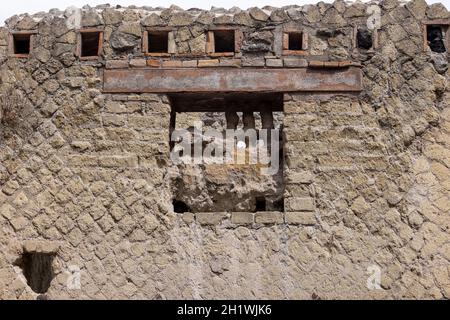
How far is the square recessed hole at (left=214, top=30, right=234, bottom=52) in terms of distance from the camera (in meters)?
5.72

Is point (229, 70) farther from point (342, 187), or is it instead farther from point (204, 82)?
point (342, 187)

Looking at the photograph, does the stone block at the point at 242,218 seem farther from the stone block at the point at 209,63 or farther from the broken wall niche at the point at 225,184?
the stone block at the point at 209,63

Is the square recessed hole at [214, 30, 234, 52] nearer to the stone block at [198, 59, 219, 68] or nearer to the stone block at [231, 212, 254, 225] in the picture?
the stone block at [198, 59, 219, 68]

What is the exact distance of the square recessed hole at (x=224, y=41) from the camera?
18.8 ft

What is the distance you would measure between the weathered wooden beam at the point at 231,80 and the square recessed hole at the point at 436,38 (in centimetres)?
57

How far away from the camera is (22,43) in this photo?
19.6 feet

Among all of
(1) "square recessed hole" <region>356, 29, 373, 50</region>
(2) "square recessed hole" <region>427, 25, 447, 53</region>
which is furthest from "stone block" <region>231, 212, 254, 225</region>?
Answer: (2) "square recessed hole" <region>427, 25, 447, 53</region>

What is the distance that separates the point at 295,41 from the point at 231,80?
1.87ft

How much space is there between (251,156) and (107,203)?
1.09 meters

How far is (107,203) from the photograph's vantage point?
18.1 ft

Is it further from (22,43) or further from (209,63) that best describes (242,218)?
(22,43)

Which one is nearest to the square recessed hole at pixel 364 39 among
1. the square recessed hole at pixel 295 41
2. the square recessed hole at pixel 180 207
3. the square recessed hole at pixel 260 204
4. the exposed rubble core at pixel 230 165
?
the exposed rubble core at pixel 230 165

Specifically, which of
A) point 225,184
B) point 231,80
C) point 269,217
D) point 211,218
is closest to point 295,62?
point 231,80
